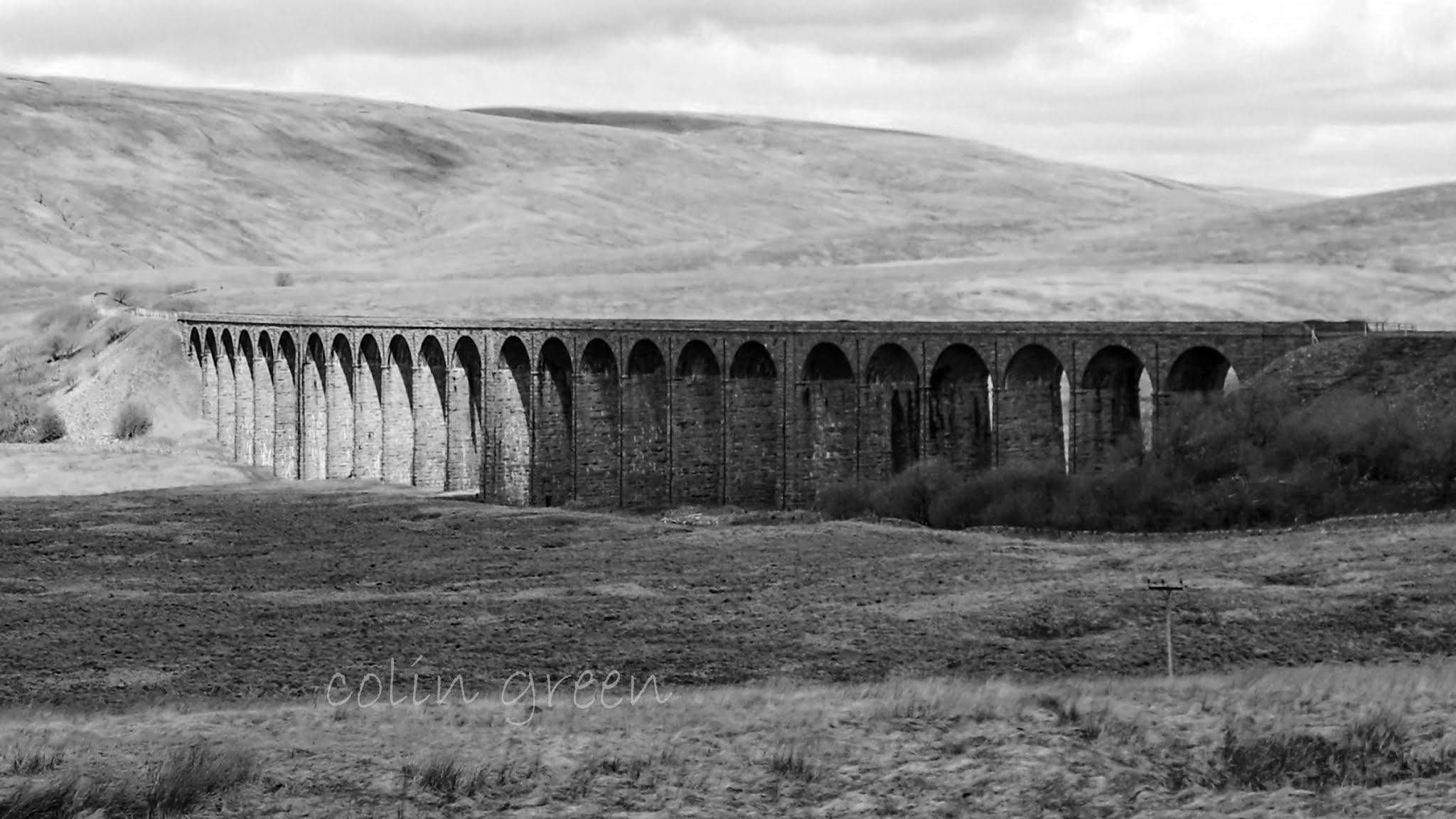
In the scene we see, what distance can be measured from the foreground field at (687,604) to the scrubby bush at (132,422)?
4484cm

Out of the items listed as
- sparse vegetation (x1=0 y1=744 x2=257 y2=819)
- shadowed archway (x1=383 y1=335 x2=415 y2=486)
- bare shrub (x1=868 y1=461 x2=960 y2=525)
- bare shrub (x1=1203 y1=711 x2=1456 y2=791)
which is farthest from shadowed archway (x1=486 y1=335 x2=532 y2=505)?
bare shrub (x1=1203 y1=711 x2=1456 y2=791)

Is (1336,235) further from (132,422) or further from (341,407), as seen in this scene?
(132,422)

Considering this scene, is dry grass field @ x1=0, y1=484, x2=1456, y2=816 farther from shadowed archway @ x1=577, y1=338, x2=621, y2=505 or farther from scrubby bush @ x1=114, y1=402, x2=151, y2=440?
scrubby bush @ x1=114, y1=402, x2=151, y2=440

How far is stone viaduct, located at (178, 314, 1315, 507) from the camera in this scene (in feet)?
188

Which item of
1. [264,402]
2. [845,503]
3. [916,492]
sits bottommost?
[845,503]

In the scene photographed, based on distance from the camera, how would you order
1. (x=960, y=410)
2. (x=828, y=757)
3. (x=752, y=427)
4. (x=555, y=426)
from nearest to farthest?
(x=828, y=757) → (x=960, y=410) → (x=752, y=427) → (x=555, y=426)

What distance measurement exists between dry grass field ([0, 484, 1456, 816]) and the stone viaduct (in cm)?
683

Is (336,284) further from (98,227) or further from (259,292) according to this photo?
Result: (98,227)

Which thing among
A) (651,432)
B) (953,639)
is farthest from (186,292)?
(953,639)

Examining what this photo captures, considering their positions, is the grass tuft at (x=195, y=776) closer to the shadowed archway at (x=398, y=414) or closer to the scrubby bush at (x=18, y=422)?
the shadowed archway at (x=398, y=414)

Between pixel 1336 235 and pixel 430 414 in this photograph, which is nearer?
pixel 430 414

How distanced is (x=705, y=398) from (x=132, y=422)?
4305cm

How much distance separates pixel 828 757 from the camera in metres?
23.0

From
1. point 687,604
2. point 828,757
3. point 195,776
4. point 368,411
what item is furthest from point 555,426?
point 195,776
